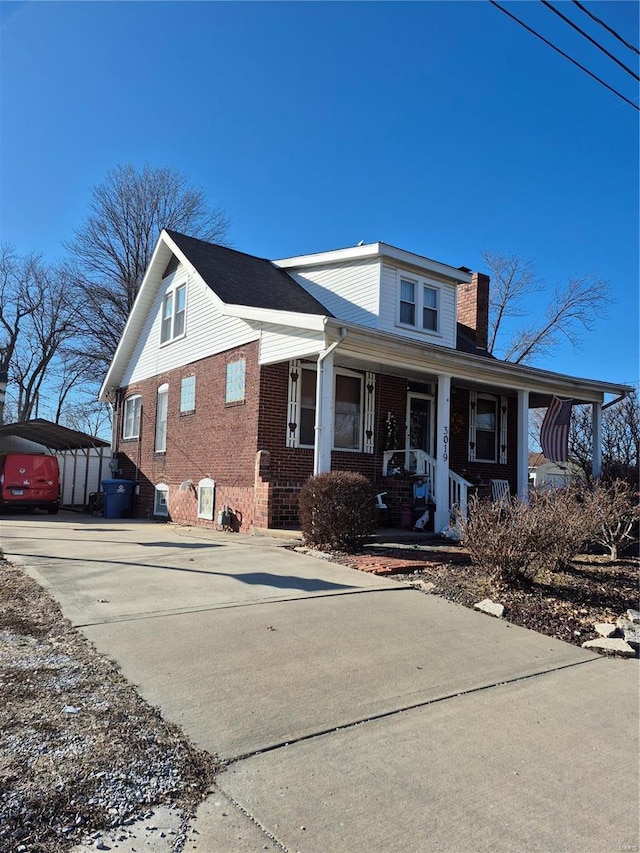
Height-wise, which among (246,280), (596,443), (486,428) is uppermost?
(246,280)

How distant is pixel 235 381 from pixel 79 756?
9933 millimetres

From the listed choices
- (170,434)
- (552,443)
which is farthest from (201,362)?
(552,443)

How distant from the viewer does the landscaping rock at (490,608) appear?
580 cm

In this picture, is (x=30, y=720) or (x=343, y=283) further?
(x=343, y=283)

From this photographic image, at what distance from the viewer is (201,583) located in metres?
6.54

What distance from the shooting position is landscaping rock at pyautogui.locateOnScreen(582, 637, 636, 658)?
4.95m

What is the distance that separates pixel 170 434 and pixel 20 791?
13.3 metres

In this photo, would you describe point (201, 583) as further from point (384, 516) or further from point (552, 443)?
point (552, 443)

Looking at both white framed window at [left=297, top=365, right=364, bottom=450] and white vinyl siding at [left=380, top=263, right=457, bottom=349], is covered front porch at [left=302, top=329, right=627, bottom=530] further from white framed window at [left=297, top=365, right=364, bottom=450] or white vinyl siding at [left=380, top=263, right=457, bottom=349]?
white vinyl siding at [left=380, top=263, right=457, bottom=349]

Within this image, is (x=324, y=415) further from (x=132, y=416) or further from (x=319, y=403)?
(x=132, y=416)

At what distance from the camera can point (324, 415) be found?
32.1ft

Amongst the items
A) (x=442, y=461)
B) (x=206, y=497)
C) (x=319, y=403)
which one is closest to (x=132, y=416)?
(x=206, y=497)

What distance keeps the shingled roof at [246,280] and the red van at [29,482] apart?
24.2 feet

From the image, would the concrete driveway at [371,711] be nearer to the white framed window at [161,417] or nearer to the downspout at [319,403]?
the downspout at [319,403]
